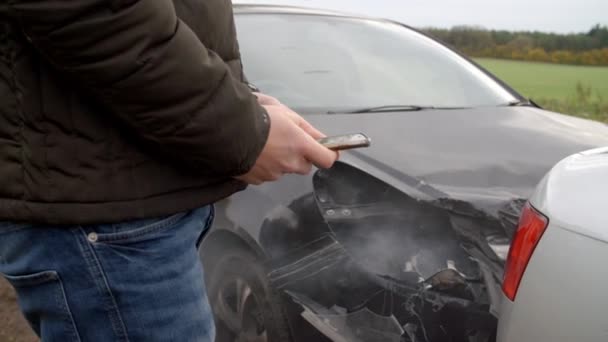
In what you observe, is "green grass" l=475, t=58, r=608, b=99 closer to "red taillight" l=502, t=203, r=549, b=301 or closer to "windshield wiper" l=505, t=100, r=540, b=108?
"windshield wiper" l=505, t=100, r=540, b=108

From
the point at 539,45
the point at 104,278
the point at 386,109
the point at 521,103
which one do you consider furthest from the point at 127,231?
the point at 539,45

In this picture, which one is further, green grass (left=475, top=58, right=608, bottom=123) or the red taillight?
green grass (left=475, top=58, right=608, bottom=123)

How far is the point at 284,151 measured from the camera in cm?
100

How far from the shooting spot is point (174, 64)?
83 cm

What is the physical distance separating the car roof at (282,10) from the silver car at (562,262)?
1870 mm

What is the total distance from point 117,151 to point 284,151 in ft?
0.88

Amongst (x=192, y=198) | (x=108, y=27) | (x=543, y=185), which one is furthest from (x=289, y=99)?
(x=108, y=27)

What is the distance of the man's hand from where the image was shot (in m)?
0.99

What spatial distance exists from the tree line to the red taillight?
84.4ft

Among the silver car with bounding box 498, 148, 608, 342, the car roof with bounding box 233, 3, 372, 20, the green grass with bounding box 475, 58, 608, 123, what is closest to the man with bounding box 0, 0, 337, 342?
the silver car with bounding box 498, 148, 608, 342

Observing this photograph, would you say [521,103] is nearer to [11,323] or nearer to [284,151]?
[284,151]

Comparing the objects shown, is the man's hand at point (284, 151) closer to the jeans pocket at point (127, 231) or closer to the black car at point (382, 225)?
the jeans pocket at point (127, 231)

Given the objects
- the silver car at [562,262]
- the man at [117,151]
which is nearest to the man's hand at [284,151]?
the man at [117,151]

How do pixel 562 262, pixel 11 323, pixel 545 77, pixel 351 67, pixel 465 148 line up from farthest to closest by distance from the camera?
pixel 545 77 < pixel 11 323 < pixel 351 67 < pixel 465 148 < pixel 562 262
